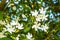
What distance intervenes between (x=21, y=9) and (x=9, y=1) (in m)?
0.30

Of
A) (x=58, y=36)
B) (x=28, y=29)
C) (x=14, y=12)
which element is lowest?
(x=58, y=36)

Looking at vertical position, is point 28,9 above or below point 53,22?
above

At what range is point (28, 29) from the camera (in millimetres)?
2098

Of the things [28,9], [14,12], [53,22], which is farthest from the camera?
[14,12]

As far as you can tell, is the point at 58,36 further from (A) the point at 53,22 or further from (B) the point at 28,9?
(B) the point at 28,9

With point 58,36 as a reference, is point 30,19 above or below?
above

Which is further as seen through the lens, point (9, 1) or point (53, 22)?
point (9, 1)

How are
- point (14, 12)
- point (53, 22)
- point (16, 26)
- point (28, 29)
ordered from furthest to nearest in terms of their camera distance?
point (14, 12), point (53, 22), point (28, 29), point (16, 26)

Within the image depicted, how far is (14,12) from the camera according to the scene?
2.59m

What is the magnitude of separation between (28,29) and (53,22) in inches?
13.3

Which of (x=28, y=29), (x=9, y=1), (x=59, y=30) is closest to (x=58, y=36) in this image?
(x=59, y=30)

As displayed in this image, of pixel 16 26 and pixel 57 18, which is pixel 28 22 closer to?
pixel 16 26

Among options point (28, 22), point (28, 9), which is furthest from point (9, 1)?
point (28, 22)

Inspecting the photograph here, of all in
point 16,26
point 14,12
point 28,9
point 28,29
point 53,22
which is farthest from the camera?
point 14,12
